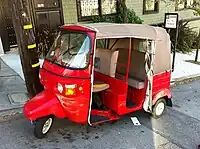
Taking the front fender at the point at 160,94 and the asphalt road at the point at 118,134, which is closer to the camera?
the asphalt road at the point at 118,134

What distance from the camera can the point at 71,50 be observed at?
3926 millimetres

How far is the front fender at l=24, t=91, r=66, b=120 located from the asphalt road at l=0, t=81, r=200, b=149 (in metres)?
0.48

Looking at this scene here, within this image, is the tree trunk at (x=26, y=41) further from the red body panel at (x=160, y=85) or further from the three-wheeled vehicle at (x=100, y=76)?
the red body panel at (x=160, y=85)

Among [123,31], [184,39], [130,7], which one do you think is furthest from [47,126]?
[184,39]

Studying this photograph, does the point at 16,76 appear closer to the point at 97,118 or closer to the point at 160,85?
the point at 97,118

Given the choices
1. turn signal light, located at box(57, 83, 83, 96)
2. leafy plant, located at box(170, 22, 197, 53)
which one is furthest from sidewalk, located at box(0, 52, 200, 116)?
turn signal light, located at box(57, 83, 83, 96)

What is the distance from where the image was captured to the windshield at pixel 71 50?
3.74 m

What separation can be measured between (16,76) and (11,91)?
3.74 feet

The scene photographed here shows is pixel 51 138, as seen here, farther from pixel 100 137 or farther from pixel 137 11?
pixel 137 11

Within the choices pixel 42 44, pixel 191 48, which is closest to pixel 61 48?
pixel 42 44

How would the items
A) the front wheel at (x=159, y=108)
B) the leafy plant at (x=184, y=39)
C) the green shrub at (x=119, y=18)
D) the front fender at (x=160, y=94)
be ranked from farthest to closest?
1. the leafy plant at (x=184, y=39)
2. the green shrub at (x=119, y=18)
3. the front wheel at (x=159, y=108)
4. the front fender at (x=160, y=94)

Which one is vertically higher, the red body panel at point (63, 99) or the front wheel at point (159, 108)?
the red body panel at point (63, 99)

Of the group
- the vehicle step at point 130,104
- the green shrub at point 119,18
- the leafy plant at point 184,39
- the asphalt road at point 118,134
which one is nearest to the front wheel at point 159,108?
the asphalt road at point 118,134

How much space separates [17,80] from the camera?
21.2 ft
